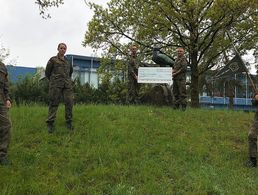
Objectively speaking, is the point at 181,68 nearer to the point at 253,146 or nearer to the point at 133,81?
the point at 133,81

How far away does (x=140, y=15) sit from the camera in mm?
28375

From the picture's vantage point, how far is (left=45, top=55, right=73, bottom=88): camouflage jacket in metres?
11.6

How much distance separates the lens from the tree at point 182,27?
26.6 m

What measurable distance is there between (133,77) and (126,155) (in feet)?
23.7

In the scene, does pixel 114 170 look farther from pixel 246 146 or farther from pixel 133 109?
pixel 133 109

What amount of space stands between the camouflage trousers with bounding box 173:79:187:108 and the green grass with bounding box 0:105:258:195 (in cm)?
125

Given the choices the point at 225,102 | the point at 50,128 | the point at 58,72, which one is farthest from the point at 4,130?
the point at 225,102

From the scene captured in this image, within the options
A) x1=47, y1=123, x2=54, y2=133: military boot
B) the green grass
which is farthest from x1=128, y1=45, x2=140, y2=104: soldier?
x1=47, y1=123, x2=54, y2=133: military boot

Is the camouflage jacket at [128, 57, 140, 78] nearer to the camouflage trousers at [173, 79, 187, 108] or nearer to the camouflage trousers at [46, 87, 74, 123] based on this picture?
the camouflage trousers at [173, 79, 187, 108]

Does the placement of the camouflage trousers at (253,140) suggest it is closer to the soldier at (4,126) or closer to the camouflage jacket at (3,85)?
the soldier at (4,126)

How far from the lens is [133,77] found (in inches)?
667

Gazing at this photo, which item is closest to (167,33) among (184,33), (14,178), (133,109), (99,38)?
(184,33)

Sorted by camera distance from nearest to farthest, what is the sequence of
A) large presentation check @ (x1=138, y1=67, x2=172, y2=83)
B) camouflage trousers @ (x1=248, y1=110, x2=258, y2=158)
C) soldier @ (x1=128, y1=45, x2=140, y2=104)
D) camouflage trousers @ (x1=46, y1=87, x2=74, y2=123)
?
camouflage trousers @ (x1=248, y1=110, x2=258, y2=158), camouflage trousers @ (x1=46, y1=87, x2=74, y2=123), large presentation check @ (x1=138, y1=67, x2=172, y2=83), soldier @ (x1=128, y1=45, x2=140, y2=104)

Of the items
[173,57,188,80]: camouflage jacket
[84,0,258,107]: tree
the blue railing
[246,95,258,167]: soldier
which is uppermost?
[84,0,258,107]: tree
